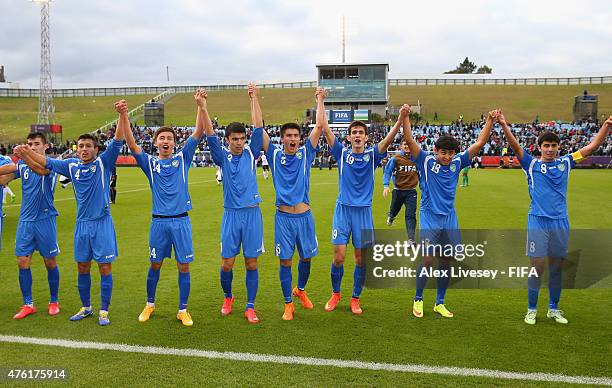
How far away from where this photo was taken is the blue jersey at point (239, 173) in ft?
19.9

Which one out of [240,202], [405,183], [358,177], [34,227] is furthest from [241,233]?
[405,183]

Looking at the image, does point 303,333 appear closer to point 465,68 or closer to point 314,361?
point 314,361

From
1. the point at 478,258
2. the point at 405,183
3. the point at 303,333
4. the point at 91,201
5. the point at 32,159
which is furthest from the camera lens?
the point at 405,183

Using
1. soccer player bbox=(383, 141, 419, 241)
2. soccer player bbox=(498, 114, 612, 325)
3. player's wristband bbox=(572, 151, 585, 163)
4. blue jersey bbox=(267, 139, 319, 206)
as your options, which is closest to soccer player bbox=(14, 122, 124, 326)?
blue jersey bbox=(267, 139, 319, 206)

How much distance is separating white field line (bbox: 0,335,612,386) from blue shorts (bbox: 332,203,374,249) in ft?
6.16

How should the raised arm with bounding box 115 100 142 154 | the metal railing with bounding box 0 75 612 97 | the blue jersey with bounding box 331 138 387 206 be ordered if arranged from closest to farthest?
the raised arm with bounding box 115 100 142 154
the blue jersey with bounding box 331 138 387 206
the metal railing with bounding box 0 75 612 97

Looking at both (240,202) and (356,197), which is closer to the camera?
(240,202)

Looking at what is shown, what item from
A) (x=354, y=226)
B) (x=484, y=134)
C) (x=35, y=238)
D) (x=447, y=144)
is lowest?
(x=35, y=238)

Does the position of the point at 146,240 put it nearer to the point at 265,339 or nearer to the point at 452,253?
the point at 265,339

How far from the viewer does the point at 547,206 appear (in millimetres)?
5879

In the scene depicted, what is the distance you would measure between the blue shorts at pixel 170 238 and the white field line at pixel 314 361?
1.17m

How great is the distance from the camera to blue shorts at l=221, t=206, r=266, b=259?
6.07 m

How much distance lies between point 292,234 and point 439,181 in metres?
1.93

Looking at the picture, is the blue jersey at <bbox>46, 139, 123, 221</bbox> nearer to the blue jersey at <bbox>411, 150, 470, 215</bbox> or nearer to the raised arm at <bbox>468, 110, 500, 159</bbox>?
the blue jersey at <bbox>411, 150, 470, 215</bbox>
